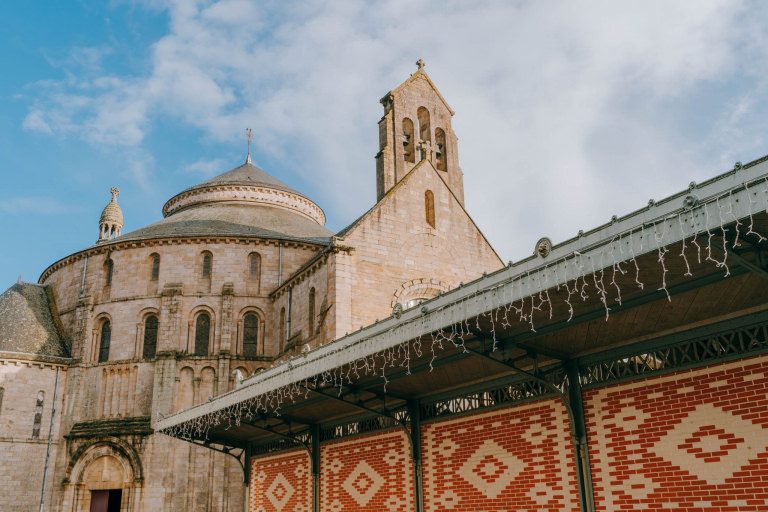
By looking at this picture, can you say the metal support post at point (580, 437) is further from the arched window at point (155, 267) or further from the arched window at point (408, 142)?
the arched window at point (155, 267)

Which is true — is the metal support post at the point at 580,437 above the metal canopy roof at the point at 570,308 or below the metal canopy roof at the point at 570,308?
below

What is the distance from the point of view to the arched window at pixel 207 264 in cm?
3756

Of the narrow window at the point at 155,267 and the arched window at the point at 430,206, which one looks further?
the narrow window at the point at 155,267

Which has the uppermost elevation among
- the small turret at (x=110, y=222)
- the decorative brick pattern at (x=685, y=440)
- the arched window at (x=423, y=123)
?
the small turret at (x=110, y=222)

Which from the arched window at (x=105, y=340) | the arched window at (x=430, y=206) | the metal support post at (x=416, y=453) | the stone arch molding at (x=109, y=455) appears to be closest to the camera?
the metal support post at (x=416, y=453)

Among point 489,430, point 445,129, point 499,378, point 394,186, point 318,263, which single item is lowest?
point 489,430

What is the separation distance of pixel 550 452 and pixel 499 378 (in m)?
1.61

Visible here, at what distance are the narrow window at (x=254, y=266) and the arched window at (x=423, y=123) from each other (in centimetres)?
1179

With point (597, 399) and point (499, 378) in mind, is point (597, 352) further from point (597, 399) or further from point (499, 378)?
point (499, 378)

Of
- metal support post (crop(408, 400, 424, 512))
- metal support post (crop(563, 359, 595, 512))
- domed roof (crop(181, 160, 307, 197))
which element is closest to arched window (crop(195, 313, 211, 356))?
domed roof (crop(181, 160, 307, 197))

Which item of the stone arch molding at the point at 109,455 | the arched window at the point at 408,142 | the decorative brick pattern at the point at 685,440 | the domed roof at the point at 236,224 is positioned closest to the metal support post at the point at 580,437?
the decorative brick pattern at the point at 685,440

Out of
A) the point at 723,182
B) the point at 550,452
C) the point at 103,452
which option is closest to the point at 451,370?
the point at 550,452

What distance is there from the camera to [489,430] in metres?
12.9

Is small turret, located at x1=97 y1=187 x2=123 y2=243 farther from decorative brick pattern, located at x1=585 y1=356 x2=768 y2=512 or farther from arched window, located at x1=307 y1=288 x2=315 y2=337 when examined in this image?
decorative brick pattern, located at x1=585 y1=356 x2=768 y2=512
